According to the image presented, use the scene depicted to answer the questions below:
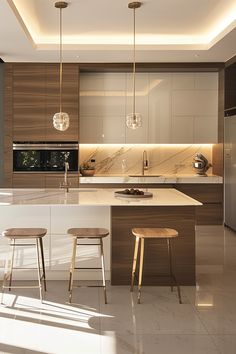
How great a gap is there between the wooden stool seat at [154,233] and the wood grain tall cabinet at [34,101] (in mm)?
3520

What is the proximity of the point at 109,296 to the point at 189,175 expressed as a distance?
4.11 metres

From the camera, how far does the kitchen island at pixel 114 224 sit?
4453 millimetres

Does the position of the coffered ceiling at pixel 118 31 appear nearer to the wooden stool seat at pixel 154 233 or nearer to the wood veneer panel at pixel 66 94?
the wood veneer panel at pixel 66 94

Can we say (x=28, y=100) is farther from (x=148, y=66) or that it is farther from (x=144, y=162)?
(x=144, y=162)

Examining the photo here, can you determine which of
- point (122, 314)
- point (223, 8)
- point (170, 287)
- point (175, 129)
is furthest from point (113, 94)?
point (122, 314)

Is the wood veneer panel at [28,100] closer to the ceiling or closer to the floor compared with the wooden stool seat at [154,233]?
closer to the ceiling

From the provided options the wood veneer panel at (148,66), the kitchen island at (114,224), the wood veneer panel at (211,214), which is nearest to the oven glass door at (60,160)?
the wood veneer panel at (148,66)

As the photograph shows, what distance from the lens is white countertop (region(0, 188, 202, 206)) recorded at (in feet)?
14.0

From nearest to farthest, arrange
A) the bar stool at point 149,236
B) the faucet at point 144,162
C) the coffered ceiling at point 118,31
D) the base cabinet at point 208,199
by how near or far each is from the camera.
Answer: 1. the bar stool at point 149,236
2. the coffered ceiling at point 118,31
3. the base cabinet at point 208,199
4. the faucet at point 144,162

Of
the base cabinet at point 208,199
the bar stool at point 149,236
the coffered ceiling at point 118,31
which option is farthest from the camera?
the base cabinet at point 208,199

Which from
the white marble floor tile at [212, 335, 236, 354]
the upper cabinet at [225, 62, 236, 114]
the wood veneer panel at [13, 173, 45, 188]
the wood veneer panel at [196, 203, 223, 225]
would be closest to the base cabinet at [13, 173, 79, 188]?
the wood veneer panel at [13, 173, 45, 188]

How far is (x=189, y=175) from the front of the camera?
25.9 ft

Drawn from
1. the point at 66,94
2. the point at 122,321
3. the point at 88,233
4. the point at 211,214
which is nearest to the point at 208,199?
the point at 211,214

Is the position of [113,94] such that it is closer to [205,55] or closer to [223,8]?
[205,55]
